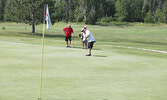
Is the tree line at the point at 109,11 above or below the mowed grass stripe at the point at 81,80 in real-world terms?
above

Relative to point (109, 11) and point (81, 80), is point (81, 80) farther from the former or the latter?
point (109, 11)

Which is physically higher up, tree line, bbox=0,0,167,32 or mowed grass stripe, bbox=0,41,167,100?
tree line, bbox=0,0,167,32

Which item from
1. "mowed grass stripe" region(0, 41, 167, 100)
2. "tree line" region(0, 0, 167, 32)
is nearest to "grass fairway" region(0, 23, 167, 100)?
"mowed grass stripe" region(0, 41, 167, 100)

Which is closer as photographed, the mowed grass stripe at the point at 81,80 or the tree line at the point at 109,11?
the mowed grass stripe at the point at 81,80

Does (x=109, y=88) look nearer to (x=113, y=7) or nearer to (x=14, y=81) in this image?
(x=14, y=81)

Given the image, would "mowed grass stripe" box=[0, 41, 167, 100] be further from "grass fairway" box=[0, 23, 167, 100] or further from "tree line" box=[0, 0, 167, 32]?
"tree line" box=[0, 0, 167, 32]

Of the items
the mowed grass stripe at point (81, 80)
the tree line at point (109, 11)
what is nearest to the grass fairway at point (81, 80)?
the mowed grass stripe at point (81, 80)

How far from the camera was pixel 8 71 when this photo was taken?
14.6 m

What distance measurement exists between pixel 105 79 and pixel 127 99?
3.48 m

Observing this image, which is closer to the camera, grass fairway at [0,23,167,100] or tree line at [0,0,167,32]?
grass fairway at [0,23,167,100]

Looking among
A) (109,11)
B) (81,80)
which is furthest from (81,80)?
(109,11)

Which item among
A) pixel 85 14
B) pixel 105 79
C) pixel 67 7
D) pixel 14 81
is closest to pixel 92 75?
pixel 105 79

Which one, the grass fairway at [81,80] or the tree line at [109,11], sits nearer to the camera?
the grass fairway at [81,80]

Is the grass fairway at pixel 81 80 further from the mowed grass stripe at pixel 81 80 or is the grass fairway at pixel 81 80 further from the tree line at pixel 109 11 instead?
the tree line at pixel 109 11
